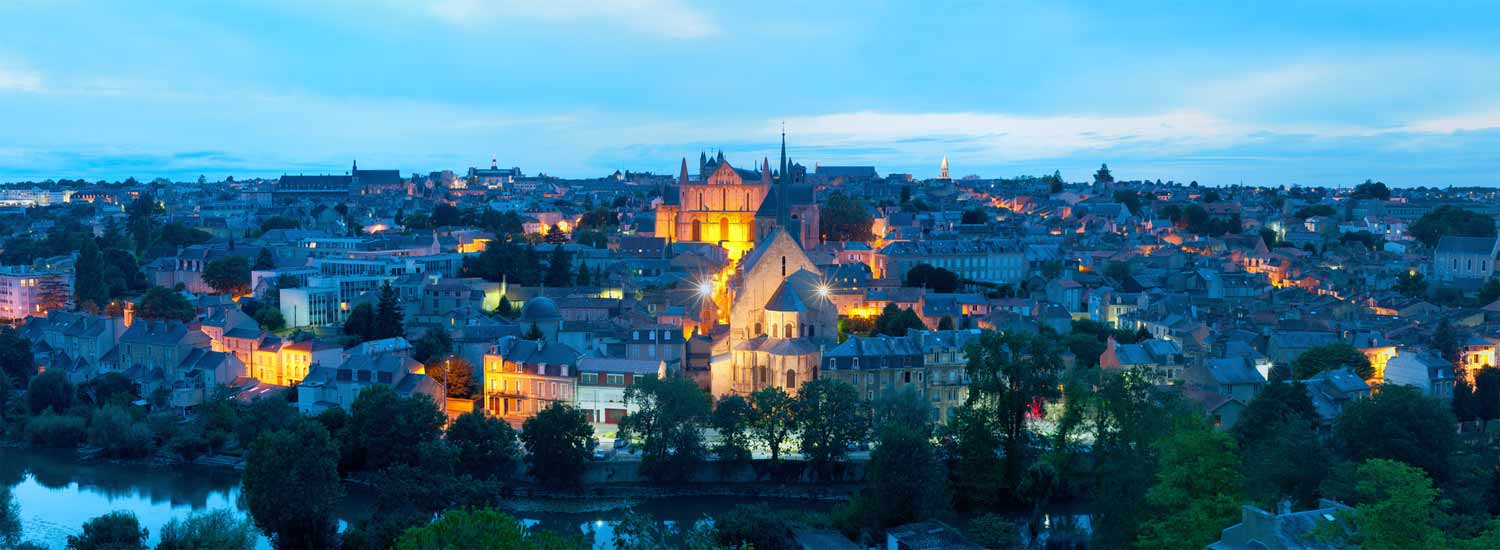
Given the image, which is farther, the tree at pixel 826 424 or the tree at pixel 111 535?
the tree at pixel 826 424

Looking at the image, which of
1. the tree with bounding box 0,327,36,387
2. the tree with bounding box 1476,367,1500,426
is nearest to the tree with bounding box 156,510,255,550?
the tree with bounding box 0,327,36,387

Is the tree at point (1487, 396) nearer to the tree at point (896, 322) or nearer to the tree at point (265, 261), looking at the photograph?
the tree at point (896, 322)

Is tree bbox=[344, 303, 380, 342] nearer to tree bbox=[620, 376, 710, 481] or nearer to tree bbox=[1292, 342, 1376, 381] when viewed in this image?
tree bbox=[620, 376, 710, 481]

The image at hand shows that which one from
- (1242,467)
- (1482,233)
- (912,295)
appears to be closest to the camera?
(1242,467)

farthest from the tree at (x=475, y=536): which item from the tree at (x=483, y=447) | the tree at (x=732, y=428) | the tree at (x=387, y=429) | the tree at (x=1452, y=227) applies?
the tree at (x=1452, y=227)

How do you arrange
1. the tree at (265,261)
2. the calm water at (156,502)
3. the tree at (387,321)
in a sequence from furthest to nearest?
the tree at (265,261) < the tree at (387,321) < the calm water at (156,502)

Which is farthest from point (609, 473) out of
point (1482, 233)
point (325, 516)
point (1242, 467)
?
point (1482, 233)

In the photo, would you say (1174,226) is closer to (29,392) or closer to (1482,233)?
(1482,233)
